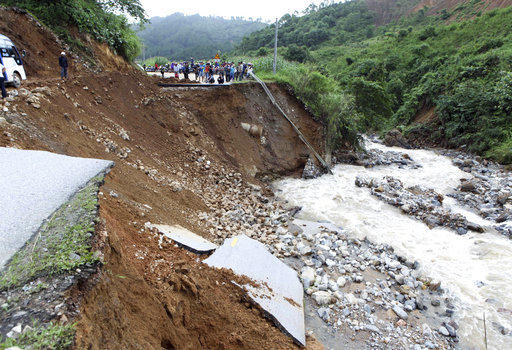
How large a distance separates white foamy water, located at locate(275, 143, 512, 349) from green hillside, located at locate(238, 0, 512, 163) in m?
5.01

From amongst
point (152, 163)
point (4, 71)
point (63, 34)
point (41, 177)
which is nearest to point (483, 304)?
point (41, 177)

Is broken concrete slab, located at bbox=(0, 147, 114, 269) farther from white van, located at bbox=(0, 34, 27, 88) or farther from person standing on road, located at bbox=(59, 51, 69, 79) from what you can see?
person standing on road, located at bbox=(59, 51, 69, 79)

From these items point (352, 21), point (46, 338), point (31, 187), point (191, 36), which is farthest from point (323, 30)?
point (191, 36)

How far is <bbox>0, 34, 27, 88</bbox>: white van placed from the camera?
9524 mm

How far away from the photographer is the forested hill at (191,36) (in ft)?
302

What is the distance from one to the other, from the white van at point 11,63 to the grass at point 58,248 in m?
8.39

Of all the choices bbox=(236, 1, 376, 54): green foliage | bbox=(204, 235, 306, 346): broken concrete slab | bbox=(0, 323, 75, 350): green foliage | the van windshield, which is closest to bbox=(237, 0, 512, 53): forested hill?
bbox=(236, 1, 376, 54): green foliage

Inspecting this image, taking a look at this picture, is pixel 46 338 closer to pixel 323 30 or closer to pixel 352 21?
pixel 323 30

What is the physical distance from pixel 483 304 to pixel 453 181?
33.1 ft

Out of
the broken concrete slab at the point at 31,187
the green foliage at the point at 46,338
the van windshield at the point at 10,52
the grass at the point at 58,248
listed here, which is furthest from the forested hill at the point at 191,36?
the green foliage at the point at 46,338

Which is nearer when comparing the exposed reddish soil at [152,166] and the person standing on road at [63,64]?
the exposed reddish soil at [152,166]

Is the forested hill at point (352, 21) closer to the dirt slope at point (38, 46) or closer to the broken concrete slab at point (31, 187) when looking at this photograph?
the dirt slope at point (38, 46)

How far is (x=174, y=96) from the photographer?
13.9 metres

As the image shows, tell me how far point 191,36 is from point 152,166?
123015mm
